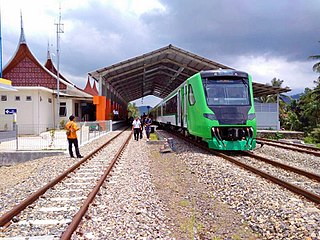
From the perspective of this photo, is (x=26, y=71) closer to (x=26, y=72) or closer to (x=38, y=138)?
(x=26, y=72)

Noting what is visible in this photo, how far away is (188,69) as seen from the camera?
106 feet

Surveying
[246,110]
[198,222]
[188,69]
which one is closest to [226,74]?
[246,110]

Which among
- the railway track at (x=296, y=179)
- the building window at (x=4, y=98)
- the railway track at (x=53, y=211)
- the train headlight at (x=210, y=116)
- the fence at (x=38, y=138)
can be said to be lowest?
the railway track at (x=53, y=211)

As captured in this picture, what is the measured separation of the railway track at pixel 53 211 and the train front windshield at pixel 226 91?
565 centimetres

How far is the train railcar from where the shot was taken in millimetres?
11750

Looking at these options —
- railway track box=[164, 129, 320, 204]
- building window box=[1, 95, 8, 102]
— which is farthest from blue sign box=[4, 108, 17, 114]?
railway track box=[164, 129, 320, 204]

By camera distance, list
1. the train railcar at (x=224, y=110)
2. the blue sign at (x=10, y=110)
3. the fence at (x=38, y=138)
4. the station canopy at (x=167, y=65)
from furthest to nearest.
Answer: the station canopy at (x=167, y=65) < the blue sign at (x=10, y=110) < the fence at (x=38, y=138) < the train railcar at (x=224, y=110)

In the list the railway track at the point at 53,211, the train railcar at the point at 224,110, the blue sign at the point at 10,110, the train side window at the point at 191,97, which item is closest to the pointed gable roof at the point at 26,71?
the blue sign at the point at 10,110

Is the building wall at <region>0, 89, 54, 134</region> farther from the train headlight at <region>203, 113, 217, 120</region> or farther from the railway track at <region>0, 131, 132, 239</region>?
the railway track at <region>0, 131, 132, 239</region>

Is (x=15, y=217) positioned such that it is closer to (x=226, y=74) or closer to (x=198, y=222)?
(x=198, y=222)

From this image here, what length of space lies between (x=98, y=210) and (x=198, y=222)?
5.33 ft

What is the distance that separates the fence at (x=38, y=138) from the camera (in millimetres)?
15180

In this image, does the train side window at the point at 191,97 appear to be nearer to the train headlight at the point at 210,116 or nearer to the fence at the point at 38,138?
the train headlight at the point at 210,116

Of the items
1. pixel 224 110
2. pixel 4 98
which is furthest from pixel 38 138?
pixel 224 110
